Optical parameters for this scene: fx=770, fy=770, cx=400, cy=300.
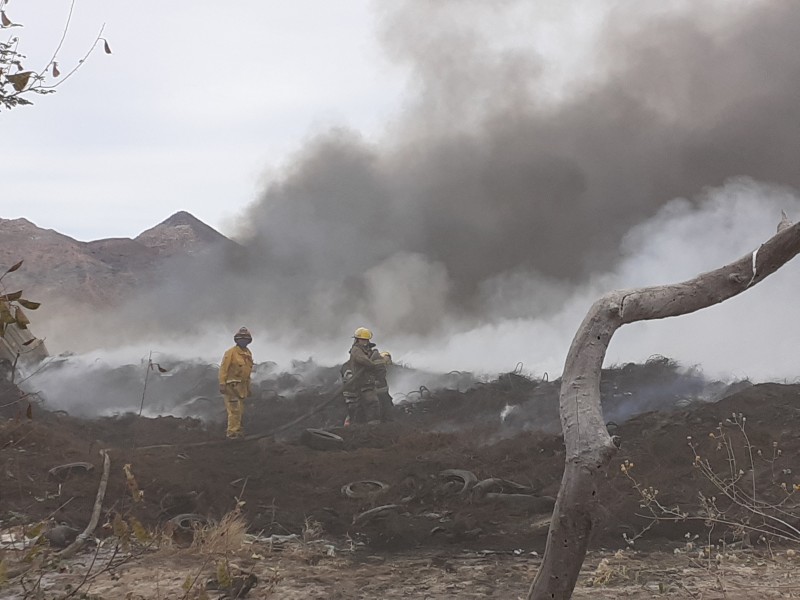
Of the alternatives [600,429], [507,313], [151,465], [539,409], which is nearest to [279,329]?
[507,313]

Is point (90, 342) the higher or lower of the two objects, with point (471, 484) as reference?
higher

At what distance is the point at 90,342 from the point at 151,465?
69.2ft

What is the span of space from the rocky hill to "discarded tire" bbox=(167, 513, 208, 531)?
2365cm

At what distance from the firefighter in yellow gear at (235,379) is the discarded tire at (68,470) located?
2794 millimetres

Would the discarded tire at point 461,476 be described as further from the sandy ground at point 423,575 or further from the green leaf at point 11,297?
the green leaf at point 11,297

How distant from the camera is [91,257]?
101 feet

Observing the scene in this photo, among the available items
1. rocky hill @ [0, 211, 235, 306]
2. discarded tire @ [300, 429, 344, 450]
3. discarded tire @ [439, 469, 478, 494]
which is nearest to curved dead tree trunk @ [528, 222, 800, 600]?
discarded tire @ [439, 469, 478, 494]

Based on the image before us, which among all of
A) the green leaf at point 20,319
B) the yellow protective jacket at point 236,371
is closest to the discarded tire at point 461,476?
the yellow protective jacket at point 236,371

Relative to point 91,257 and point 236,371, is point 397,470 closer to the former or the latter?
point 236,371

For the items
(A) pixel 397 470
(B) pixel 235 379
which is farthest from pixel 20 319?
(B) pixel 235 379

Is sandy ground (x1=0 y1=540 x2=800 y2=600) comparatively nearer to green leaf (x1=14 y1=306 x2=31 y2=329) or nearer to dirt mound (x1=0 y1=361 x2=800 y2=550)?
dirt mound (x1=0 y1=361 x2=800 y2=550)

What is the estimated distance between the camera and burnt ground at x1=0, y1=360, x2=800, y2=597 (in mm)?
7039

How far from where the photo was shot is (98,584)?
5418mm

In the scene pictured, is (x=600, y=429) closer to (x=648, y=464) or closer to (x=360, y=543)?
(x=360, y=543)
